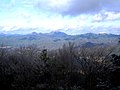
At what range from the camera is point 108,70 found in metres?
31.5

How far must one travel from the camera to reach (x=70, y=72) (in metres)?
42.3

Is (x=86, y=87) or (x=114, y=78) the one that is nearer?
(x=114, y=78)

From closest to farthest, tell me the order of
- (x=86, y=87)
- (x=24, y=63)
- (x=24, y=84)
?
(x=86, y=87) → (x=24, y=84) → (x=24, y=63)

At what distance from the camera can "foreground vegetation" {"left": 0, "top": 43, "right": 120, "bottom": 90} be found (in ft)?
97.7

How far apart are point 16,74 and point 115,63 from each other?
16.6 metres

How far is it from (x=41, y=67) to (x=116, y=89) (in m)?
18.7

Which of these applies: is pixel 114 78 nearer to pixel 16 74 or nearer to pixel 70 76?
pixel 70 76

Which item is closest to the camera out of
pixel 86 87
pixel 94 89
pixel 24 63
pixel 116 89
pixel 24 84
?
pixel 116 89

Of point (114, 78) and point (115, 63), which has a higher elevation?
point (115, 63)

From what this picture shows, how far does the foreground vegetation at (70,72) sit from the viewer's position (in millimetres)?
29781

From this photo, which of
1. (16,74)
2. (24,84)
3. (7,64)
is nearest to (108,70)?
(24,84)

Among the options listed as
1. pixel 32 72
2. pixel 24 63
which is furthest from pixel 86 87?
pixel 24 63

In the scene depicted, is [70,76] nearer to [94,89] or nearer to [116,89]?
[94,89]

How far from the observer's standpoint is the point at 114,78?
1229 inches
